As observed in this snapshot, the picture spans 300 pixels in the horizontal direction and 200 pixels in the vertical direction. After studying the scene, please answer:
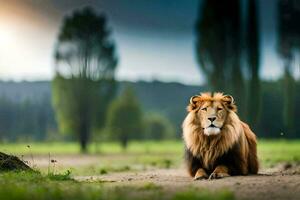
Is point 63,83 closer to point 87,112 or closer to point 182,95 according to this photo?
point 87,112

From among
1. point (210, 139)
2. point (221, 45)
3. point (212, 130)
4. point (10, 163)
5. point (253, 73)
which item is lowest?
point (10, 163)

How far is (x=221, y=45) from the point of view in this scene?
41.2 meters

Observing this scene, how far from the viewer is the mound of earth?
13.9 m

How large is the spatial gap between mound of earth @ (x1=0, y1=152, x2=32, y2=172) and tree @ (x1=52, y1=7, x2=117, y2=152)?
3212cm

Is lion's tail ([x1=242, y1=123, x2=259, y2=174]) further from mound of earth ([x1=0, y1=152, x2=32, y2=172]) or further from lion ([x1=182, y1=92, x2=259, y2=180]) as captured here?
mound of earth ([x1=0, y1=152, x2=32, y2=172])

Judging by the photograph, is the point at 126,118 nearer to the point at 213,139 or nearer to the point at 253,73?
the point at 253,73

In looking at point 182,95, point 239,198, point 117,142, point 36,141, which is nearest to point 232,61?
point 117,142

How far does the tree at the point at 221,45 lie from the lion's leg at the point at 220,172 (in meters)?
26.3

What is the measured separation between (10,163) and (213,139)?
13.2ft

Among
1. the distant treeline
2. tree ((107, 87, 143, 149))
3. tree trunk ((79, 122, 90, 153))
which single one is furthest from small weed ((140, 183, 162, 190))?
tree ((107, 87, 143, 149))

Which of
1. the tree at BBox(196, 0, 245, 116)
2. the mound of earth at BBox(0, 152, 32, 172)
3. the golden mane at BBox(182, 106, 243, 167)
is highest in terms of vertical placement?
the tree at BBox(196, 0, 245, 116)

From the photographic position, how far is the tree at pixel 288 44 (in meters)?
41.8

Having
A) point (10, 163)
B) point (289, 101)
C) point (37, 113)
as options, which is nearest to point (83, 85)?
point (289, 101)

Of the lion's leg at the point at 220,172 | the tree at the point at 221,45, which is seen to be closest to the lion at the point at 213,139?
the lion's leg at the point at 220,172
